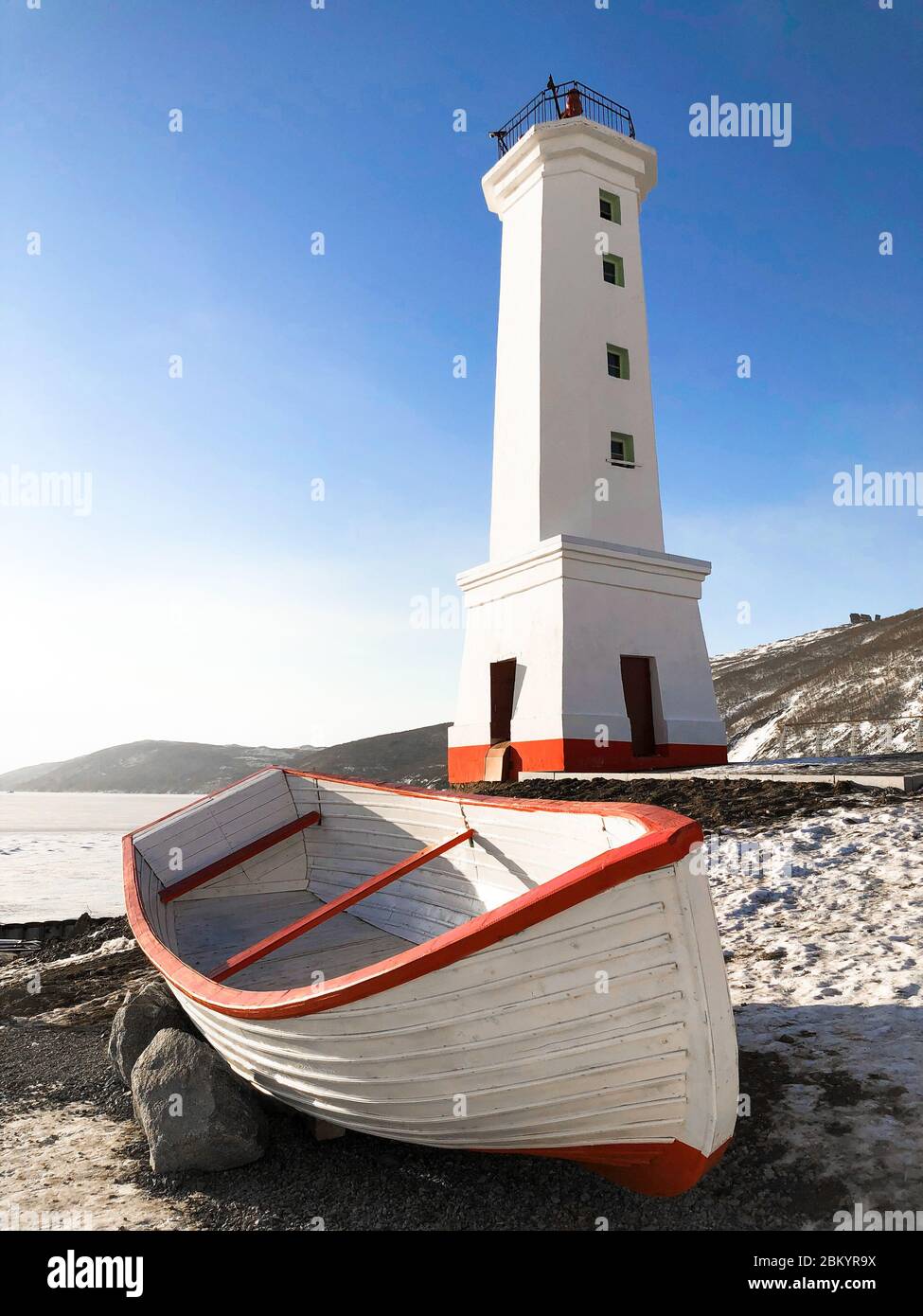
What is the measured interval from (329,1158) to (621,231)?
19.7 meters

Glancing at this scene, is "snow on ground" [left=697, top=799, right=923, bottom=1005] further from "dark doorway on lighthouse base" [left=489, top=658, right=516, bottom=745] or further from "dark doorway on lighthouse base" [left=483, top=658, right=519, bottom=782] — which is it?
"dark doorway on lighthouse base" [left=489, top=658, right=516, bottom=745]

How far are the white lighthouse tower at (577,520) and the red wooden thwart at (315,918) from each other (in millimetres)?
9108

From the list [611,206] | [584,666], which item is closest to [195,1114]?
[584,666]

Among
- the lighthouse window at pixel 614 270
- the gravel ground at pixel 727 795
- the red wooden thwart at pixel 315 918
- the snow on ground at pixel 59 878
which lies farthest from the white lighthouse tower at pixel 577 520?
the snow on ground at pixel 59 878

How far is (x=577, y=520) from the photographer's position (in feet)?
54.4

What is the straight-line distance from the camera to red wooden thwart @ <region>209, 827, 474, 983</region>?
16.7 ft

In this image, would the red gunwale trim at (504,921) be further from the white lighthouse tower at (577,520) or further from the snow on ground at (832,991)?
the white lighthouse tower at (577,520)

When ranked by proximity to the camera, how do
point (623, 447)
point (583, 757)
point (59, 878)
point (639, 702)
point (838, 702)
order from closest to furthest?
point (583, 757) → point (639, 702) → point (623, 447) → point (59, 878) → point (838, 702)

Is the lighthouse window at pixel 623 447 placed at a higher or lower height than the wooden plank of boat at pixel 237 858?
higher

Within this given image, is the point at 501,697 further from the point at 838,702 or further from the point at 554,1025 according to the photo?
the point at 838,702

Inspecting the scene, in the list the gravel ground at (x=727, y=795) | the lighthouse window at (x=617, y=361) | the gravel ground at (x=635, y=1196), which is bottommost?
the gravel ground at (x=635, y=1196)

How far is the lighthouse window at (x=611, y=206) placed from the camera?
60.3 ft

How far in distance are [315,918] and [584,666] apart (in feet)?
35.1
